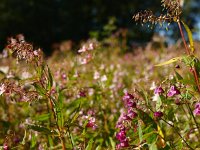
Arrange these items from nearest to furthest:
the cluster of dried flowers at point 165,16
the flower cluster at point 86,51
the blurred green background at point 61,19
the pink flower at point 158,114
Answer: the cluster of dried flowers at point 165,16, the pink flower at point 158,114, the flower cluster at point 86,51, the blurred green background at point 61,19

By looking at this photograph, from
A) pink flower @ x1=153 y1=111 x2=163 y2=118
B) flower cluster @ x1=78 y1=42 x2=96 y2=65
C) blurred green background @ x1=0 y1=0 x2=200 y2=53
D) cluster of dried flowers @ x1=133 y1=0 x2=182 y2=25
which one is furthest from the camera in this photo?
blurred green background @ x1=0 y1=0 x2=200 y2=53

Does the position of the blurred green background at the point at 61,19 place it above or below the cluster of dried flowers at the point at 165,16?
above

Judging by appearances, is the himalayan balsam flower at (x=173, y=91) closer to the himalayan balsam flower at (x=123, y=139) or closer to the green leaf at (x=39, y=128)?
the himalayan balsam flower at (x=123, y=139)

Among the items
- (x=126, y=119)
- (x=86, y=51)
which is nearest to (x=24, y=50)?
(x=126, y=119)

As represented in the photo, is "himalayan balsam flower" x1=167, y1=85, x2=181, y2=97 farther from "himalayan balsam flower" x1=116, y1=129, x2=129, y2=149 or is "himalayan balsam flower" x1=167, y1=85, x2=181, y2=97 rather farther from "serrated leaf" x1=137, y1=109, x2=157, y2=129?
"himalayan balsam flower" x1=116, y1=129, x2=129, y2=149

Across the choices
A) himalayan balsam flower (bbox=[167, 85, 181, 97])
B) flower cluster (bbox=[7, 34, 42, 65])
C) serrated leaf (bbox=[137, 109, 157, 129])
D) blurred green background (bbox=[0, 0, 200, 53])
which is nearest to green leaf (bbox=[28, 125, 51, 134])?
flower cluster (bbox=[7, 34, 42, 65])

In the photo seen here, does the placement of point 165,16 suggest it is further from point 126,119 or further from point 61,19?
point 61,19

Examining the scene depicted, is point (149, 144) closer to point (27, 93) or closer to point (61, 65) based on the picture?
point (27, 93)

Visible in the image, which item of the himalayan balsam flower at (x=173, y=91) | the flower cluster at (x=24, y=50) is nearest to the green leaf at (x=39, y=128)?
the flower cluster at (x=24, y=50)
